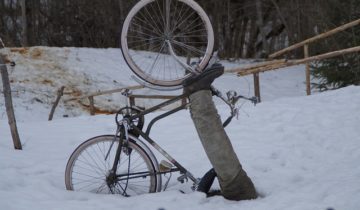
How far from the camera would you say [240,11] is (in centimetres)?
2148

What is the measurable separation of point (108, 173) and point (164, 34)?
1316mm

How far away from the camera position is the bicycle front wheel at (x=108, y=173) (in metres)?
4.30

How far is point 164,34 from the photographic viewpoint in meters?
4.16

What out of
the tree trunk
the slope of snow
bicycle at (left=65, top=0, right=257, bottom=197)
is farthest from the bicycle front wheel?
the tree trunk

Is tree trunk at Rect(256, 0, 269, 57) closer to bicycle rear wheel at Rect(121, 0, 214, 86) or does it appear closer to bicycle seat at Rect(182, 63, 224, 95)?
bicycle rear wheel at Rect(121, 0, 214, 86)

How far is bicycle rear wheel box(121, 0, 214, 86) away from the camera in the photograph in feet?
13.4

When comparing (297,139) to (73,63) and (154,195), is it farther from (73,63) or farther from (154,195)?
(73,63)

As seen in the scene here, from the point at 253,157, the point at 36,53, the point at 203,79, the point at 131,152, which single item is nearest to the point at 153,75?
the point at 203,79

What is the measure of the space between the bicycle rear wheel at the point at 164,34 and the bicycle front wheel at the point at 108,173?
27.0 inches

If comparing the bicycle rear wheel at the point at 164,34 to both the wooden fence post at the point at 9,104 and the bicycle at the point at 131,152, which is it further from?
the wooden fence post at the point at 9,104

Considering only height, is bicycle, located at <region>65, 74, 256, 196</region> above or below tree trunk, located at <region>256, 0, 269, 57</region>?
below

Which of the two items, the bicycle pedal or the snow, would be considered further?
the bicycle pedal

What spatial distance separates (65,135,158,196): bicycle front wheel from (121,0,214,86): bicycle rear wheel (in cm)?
69

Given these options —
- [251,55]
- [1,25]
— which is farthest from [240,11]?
[1,25]
